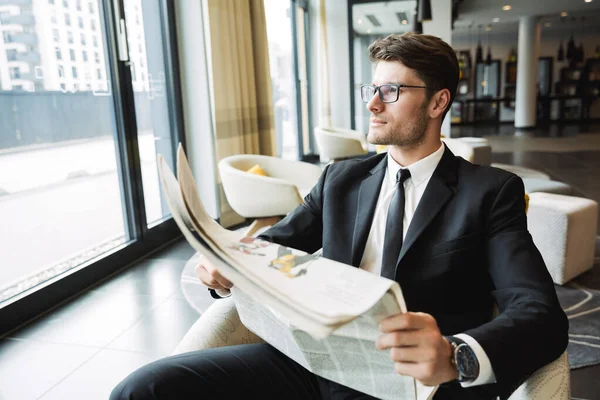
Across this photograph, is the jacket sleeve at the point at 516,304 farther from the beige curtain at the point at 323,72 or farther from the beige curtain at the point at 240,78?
the beige curtain at the point at 323,72

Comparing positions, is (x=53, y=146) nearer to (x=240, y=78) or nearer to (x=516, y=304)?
(x=240, y=78)

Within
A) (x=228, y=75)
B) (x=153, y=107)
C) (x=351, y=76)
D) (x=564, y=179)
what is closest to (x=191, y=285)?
(x=153, y=107)

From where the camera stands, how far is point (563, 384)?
952 mm

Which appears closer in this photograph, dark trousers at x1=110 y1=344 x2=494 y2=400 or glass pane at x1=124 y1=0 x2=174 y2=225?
dark trousers at x1=110 y1=344 x2=494 y2=400

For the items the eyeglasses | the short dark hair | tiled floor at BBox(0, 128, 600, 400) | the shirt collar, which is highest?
the short dark hair

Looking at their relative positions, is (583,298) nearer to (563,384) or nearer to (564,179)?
(563,384)

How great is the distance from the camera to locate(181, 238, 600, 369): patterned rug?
7.36 feet

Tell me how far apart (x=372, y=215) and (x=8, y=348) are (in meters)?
2.14

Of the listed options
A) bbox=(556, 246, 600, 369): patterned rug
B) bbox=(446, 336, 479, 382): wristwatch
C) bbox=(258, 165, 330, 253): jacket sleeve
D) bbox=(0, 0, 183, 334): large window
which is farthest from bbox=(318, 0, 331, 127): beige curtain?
bbox=(446, 336, 479, 382): wristwatch

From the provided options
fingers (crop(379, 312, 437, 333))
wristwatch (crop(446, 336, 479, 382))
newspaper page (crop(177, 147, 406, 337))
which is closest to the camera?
newspaper page (crop(177, 147, 406, 337))

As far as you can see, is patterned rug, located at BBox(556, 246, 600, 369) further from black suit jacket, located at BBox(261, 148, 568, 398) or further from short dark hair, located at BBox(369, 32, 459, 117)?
short dark hair, located at BBox(369, 32, 459, 117)

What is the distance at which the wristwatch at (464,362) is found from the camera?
848 mm

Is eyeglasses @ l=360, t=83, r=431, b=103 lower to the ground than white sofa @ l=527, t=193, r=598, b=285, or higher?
higher

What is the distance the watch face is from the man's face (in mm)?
617
